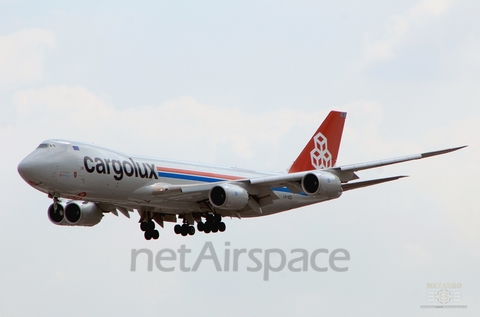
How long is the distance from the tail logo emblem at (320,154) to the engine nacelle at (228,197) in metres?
10.5

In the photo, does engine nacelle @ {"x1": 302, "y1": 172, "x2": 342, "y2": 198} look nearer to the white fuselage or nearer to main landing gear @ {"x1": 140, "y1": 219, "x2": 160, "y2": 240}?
the white fuselage

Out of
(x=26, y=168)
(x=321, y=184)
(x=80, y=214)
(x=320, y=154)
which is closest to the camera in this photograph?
(x=26, y=168)

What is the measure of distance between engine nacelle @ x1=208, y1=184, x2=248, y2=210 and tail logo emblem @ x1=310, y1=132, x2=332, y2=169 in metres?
10.5

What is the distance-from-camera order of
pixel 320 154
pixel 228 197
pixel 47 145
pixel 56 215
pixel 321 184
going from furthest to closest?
1. pixel 320 154
2. pixel 56 215
3. pixel 228 197
4. pixel 321 184
5. pixel 47 145

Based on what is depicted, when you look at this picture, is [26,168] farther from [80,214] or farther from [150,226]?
[150,226]

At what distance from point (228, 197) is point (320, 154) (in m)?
12.1

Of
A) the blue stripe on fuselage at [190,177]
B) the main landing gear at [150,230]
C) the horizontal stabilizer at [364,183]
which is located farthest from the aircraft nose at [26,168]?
the horizontal stabilizer at [364,183]

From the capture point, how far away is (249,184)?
185 ft

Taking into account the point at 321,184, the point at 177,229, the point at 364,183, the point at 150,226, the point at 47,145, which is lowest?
the point at 177,229

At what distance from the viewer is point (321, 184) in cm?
5450

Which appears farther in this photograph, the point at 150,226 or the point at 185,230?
the point at 150,226

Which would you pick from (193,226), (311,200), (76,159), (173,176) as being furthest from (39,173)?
(311,200)

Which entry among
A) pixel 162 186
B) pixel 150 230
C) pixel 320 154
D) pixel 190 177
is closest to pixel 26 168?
pixel 162 186

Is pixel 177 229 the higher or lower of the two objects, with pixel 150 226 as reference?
lower
